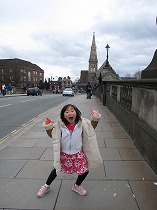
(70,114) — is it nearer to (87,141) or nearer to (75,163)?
(87,141)

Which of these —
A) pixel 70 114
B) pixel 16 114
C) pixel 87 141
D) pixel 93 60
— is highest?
pixel 93 60

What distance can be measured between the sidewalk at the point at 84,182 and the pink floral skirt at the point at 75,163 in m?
0.37

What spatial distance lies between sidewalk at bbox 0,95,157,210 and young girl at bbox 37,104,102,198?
0.94 ft

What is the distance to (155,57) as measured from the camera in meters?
6.70

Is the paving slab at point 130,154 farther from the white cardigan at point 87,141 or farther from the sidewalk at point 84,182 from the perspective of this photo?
the white cardigan at point 87,141

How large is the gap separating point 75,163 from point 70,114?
655 mm

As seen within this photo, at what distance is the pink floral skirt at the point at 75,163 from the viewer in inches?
131

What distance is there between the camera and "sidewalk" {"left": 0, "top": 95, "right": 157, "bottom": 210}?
321 cm

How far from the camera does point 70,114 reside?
3.24 meters

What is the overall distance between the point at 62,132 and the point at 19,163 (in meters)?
1.86

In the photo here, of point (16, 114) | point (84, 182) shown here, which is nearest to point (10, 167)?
point (84, 182)

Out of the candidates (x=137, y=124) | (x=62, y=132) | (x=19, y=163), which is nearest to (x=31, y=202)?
(x=62, y=132)

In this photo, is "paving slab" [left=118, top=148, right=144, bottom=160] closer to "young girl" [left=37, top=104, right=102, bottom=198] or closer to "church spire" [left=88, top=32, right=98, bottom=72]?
"young girl" [left=37, top=104, right=102, bottom=198]

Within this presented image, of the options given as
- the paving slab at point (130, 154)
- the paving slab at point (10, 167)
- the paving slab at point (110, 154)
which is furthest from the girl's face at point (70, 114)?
the paving slab at point (130, 154)
